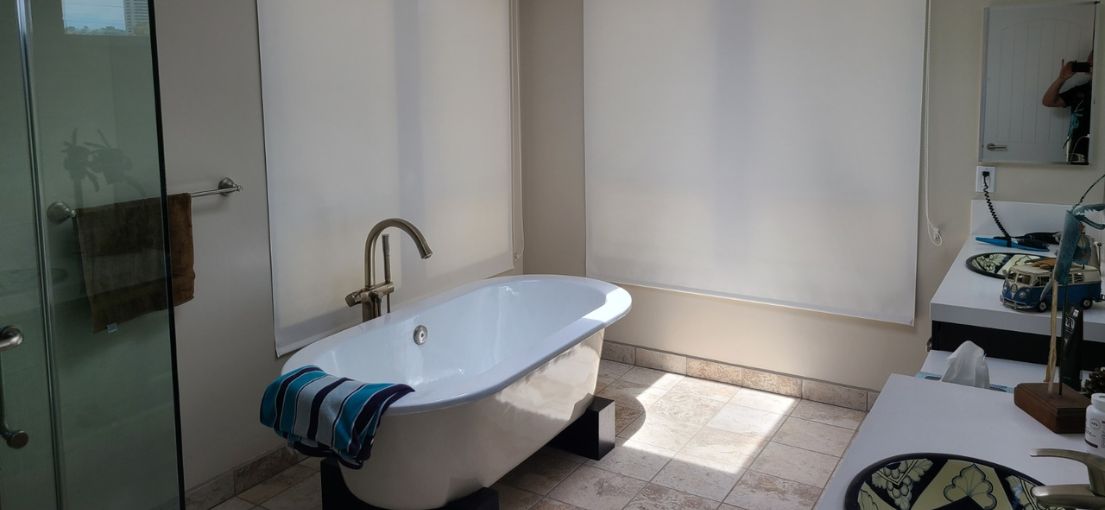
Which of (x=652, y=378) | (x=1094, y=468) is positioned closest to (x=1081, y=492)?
(x=1094, y=468)

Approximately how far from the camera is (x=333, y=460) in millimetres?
2793

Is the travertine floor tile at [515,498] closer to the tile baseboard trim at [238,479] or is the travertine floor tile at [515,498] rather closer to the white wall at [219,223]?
the tile baseboard trim at [238,479]

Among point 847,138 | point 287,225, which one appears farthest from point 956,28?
point 287,225

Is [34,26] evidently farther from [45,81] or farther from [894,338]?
[894,338]

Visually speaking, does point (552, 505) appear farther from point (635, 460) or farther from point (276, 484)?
point (276, 484)

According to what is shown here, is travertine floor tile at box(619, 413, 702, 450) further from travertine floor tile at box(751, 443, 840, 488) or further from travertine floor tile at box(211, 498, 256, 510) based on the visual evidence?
travertine floor tile at box(211, 498, 256, 510)

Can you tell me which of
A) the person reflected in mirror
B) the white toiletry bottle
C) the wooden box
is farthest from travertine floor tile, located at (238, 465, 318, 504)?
the person reflected in mirror

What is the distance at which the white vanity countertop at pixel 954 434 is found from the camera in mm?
1474

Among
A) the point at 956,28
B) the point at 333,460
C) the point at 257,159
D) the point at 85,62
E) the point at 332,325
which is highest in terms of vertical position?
the point at 956,28

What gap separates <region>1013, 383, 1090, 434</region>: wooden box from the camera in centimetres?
161

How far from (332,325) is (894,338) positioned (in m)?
2.31

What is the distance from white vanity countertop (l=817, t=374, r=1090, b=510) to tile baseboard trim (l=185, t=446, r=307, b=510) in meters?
2.11

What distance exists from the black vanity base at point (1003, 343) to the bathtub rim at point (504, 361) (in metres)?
1.14

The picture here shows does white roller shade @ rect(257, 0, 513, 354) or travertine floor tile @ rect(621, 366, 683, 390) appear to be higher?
white roller shade @ rect(257, 0, 513, 354)
